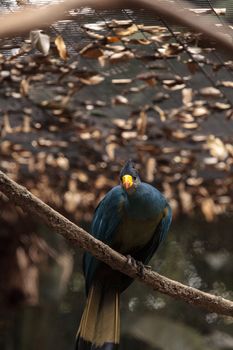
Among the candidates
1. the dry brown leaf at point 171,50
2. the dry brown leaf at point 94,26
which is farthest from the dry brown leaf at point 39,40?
the dry brown leaf at point 171,50

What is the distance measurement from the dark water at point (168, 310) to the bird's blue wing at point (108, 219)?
5.04ft

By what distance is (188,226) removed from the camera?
384cm

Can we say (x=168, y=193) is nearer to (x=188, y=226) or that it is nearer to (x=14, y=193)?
(x=188, y=226)

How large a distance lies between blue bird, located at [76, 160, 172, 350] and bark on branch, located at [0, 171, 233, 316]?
211mm

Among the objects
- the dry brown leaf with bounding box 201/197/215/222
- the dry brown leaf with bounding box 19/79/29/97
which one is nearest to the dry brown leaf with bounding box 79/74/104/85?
the dry brown leaf with bounding box 19/79/29/97

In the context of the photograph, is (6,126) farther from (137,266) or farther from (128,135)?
(137,266)

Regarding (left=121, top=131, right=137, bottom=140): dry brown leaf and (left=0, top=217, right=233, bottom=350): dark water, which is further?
(left=0, top=217, right=233, bottom=350): dark water

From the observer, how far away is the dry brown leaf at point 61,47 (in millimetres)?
2597

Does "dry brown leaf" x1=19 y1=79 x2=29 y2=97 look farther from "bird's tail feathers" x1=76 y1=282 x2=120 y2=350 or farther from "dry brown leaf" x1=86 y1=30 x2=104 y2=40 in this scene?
"bird's tail feathers" x1=76 y1=282 x2=120 y2=350

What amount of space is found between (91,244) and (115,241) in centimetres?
47

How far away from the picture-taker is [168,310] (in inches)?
148

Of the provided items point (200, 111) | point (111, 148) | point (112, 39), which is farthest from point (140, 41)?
point (111, 148)

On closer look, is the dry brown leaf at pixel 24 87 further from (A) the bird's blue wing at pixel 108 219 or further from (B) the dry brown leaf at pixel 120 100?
(A) the bird's blue wing at pixel 108 219

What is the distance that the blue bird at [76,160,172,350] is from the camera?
6.84 ft
